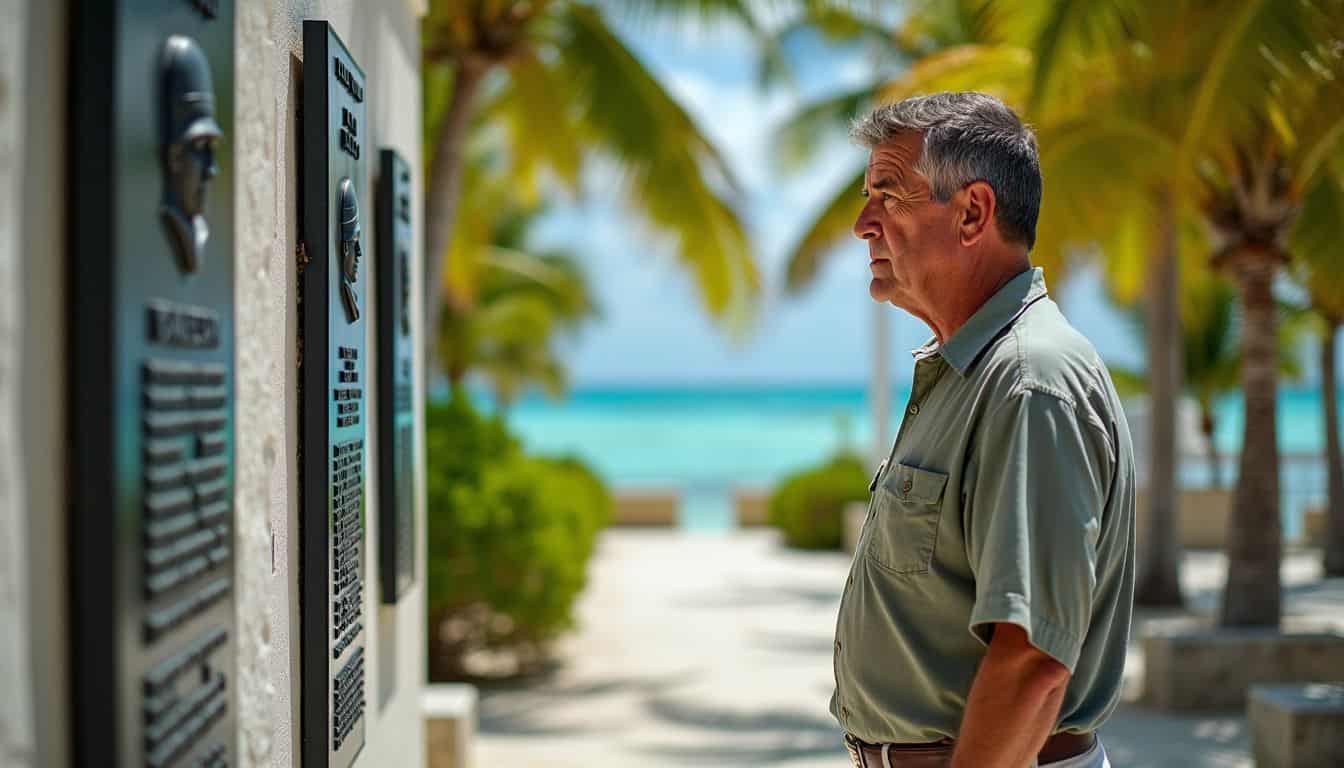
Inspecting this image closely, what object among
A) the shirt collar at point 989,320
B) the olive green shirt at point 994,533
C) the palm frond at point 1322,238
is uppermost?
the palm frond at point 1322,238

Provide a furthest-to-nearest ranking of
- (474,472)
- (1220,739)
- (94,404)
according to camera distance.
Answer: (474,472)
(1220,739)
(94,404)

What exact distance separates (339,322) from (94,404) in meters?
1.27

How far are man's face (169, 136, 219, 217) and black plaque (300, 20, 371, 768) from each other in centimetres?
81

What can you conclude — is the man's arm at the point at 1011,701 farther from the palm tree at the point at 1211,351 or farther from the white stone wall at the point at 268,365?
the palm tree at the point at 1211,351

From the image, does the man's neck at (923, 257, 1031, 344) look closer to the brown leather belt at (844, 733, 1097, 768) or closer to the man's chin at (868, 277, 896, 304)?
the man's chin at (868, 277, 896, 304)

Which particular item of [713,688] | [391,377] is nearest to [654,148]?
[713,688]

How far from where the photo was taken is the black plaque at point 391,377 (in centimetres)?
350

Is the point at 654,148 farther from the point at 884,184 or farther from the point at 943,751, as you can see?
the point at 943,751

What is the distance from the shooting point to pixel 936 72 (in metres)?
9.79

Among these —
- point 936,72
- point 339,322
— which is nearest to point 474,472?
point 936,72

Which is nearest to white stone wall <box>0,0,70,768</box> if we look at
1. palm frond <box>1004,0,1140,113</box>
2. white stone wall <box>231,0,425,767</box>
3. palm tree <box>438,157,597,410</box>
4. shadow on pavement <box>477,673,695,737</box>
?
white stone wall <box>231,0,425,767</box>

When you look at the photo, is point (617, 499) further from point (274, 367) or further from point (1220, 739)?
point (274, 367)

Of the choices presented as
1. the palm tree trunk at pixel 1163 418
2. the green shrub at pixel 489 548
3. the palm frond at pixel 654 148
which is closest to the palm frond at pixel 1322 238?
the palm tree trunk at pixel 1163 418

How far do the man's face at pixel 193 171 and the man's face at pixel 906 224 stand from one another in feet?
3.90
